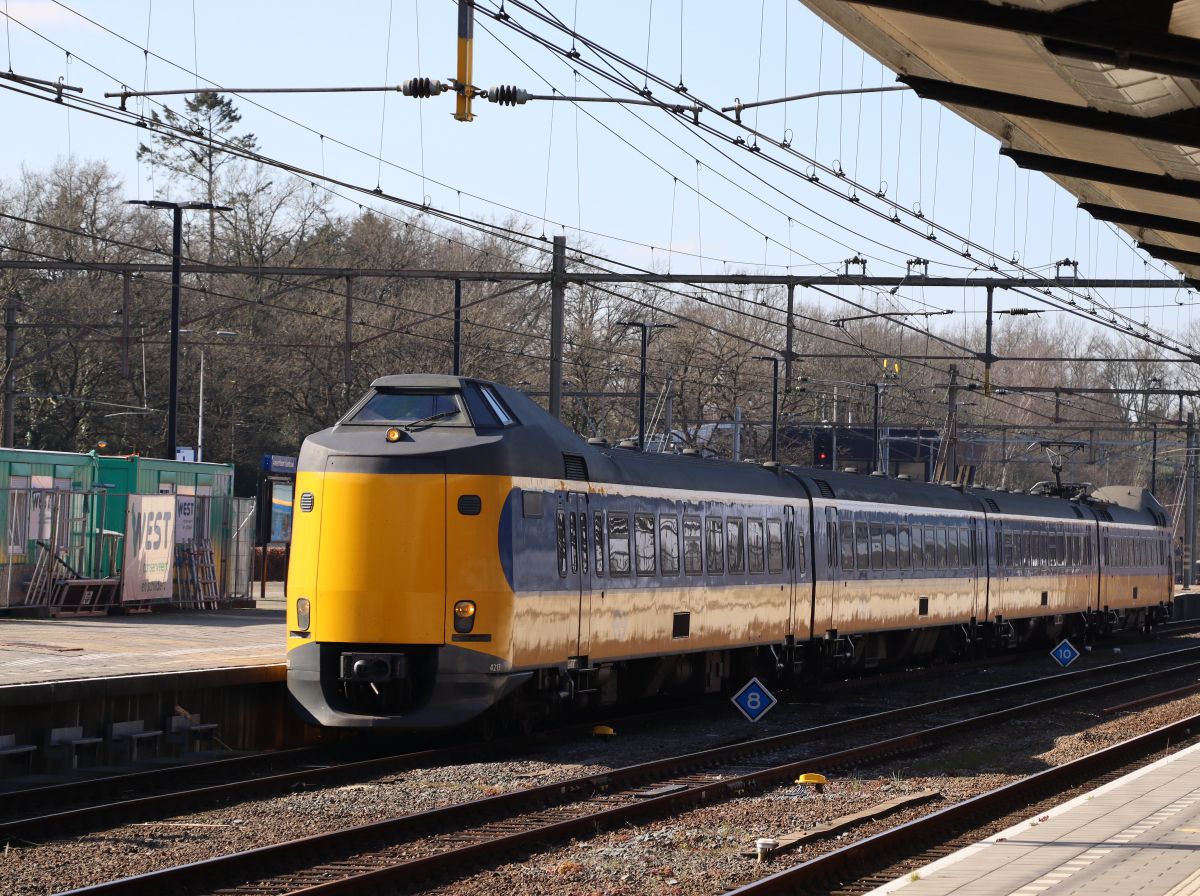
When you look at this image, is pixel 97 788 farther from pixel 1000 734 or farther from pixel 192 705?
pixel 1000 734

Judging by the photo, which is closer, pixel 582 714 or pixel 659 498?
pixel 659 498

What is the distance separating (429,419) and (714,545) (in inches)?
216

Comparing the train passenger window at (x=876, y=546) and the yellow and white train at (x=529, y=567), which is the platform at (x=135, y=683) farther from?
the train passenger window at (x=876, y=546)

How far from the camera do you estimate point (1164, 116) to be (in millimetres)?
9734

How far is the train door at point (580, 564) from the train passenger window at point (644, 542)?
1.19 m

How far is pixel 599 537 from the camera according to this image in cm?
1733

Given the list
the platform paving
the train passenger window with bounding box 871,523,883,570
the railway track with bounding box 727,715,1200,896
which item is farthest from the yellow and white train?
the railway track with bounding box 727,715,1200,896

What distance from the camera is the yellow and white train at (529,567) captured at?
1514cm

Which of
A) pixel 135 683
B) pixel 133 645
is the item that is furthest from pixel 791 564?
pixel 135 683

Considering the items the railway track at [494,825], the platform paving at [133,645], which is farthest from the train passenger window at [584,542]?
the platform paving at [133,645]

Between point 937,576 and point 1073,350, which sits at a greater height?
point 1073,350

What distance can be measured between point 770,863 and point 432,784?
394cm

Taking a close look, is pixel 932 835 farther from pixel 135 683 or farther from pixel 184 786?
pixel 135 683

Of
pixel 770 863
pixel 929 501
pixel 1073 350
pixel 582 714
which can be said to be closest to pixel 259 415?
pixel 929 501
